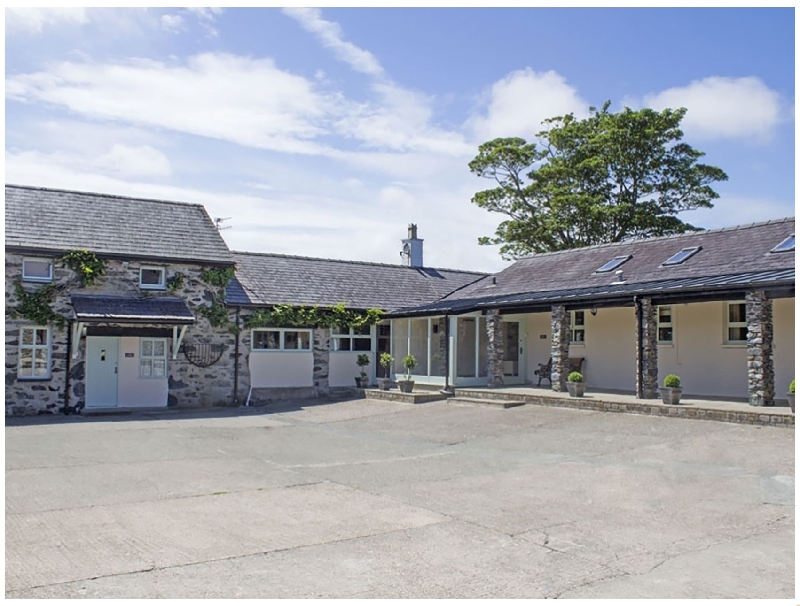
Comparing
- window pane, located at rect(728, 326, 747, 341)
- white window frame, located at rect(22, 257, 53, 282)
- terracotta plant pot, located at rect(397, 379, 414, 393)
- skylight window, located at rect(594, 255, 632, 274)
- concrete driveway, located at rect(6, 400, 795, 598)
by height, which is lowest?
concrete driveway, located at rect(6, 400, 795, 598)

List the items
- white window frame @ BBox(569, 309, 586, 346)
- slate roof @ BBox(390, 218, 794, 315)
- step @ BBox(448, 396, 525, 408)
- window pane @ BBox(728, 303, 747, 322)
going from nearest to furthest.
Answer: slate roof @ BBox(390, 218, 794, 315) < window pane @ BBox(728, 303, 747, 322) < step @ BBox(448, 396, 525, 408) < white window frame @ BBox(569, 309, 586, 346)

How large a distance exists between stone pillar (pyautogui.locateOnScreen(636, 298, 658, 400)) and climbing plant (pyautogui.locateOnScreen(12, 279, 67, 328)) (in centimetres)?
1446

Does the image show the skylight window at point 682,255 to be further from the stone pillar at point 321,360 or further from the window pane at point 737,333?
the stone pillar at point 321,360

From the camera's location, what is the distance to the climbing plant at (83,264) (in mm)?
19812

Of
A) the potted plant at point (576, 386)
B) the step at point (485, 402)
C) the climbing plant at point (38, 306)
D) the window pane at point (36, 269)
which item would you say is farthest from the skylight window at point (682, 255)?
the window pane at point (36, 269)

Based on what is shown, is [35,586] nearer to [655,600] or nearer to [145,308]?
[655,600]

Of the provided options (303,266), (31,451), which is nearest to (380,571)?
(31,451)

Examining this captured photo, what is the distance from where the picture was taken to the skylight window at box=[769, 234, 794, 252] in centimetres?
1716

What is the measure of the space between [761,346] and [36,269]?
17.4 meters

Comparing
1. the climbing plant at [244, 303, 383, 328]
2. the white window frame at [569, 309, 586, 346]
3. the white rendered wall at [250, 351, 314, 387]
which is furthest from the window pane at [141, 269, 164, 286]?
the white window frame at [569, 309, 586, 346]

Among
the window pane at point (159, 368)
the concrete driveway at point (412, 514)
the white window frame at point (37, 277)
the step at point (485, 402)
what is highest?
the white window frame at point (37, 277)

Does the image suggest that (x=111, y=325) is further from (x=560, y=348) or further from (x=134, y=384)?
(x=560, y=348)

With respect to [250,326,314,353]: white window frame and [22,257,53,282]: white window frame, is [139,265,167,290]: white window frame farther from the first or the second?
[250,326,314,353]: white window frame

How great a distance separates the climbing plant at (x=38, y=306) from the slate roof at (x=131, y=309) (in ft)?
1.93
